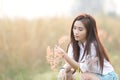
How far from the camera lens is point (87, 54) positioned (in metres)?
5.23

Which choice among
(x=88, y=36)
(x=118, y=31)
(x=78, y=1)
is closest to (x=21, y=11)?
(x=118, y=31)

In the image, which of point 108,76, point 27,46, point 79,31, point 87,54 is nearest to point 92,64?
point 87,54

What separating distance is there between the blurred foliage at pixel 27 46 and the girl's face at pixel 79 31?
206 centimetres

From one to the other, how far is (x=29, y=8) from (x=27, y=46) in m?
1.22

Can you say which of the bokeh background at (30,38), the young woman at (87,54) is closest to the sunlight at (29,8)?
the bokeh background at (30,38)

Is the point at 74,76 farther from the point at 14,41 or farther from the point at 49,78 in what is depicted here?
the point at 14,41

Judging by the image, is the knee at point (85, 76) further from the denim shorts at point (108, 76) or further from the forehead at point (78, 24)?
the forehead at point (78, 24)

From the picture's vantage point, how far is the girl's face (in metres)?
5.25

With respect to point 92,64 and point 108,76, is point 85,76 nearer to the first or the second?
point 92,64

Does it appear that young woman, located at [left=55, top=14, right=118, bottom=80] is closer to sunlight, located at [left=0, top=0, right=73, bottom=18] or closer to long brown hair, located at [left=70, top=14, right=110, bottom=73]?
long brown hair, located at [left=70, top=14, right=110, bottom=73]

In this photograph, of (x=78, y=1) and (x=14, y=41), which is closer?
(x=14, y=41)

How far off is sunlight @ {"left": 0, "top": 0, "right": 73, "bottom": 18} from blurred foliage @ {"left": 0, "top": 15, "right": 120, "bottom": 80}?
0.48 feet

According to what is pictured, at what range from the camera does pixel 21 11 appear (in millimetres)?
8969

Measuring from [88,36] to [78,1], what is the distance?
2721 centimetres
